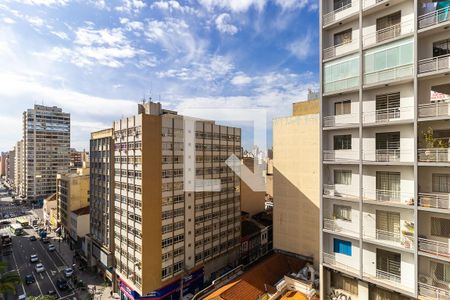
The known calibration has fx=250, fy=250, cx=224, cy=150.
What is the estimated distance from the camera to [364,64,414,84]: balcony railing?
14.5 metres

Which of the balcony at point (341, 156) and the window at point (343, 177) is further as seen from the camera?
the window at point (343, 177)

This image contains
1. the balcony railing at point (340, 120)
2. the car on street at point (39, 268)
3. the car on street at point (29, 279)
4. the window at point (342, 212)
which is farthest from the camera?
the car on street at point (39, 268)

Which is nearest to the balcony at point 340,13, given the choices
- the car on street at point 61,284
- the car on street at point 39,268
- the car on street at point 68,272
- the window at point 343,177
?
the window at point 343,177

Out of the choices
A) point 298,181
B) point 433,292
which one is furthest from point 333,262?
point 298,181

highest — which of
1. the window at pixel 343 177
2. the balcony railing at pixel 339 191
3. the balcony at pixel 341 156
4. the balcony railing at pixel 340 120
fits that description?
the balcony railing at pixel 340 120

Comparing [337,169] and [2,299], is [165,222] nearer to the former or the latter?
[337,169]

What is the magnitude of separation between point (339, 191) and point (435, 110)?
7386 mm

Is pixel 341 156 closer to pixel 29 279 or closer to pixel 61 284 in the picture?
pixel 61 284

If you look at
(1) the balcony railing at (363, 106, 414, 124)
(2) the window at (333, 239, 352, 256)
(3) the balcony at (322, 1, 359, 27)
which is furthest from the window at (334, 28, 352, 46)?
(2) the window at (333, 239, 352, 256)

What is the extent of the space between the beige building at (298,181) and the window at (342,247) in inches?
423

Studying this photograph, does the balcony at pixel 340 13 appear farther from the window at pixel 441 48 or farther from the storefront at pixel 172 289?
the storefront at pixel 172 289

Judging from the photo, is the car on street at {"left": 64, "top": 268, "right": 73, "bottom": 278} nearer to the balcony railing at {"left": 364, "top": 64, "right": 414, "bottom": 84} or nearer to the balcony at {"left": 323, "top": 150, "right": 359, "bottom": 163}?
the balcony at {"left": 323, "top": 150, "right": 359, "bottom": 163}

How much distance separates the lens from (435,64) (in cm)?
1379

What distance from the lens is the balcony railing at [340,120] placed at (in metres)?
16.9
